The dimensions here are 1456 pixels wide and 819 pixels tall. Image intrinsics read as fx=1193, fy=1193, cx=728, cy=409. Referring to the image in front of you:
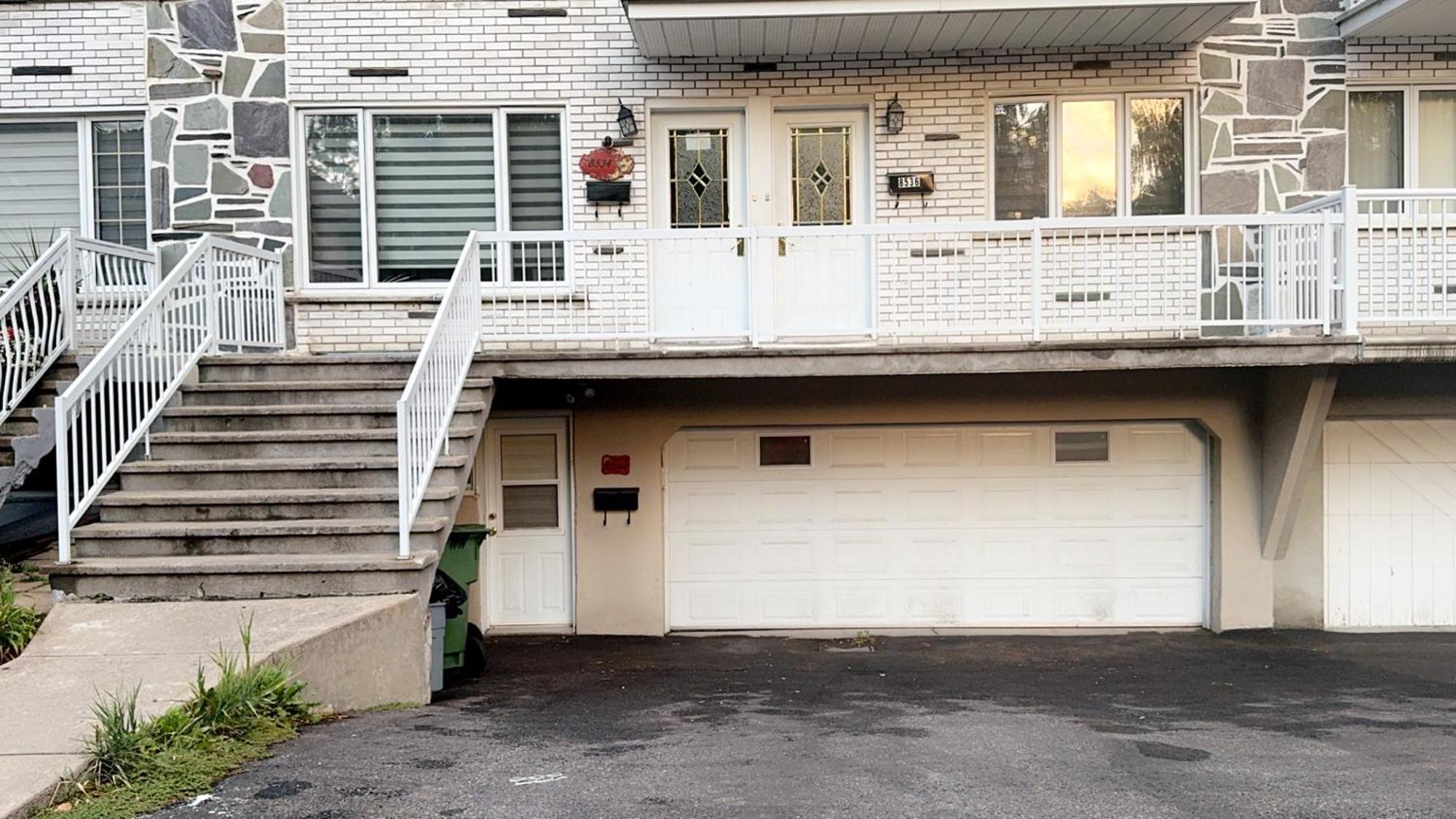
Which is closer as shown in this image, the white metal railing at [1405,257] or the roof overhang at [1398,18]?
the white metal railing at [1405,257]

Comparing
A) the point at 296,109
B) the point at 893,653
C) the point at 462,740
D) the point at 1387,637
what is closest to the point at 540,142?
the point at 296,109

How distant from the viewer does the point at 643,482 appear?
11.0 m

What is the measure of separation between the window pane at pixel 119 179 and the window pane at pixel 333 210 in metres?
1.56

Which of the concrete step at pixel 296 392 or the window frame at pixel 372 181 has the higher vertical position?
the window frame at pixel 372 181

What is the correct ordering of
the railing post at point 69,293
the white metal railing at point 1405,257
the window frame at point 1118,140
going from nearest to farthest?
the white metal railing at point 1405,257
the railing post at point 69,293
the window frame at point 1118,140

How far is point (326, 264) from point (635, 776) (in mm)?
6848

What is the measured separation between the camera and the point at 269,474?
27.0 feet

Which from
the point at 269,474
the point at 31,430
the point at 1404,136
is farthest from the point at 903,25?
the point at 31,430

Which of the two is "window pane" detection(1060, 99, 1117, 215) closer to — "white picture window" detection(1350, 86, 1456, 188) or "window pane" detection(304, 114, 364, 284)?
"white picture window" detection(1350, 86, 1456, 188)

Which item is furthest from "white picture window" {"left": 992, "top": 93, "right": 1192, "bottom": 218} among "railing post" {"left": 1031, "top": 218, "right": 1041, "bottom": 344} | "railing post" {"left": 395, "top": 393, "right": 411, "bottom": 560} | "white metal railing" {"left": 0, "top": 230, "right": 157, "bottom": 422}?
"white metal railing" {"left": 0, "top": 230, "right": 157, "bottom": 422}

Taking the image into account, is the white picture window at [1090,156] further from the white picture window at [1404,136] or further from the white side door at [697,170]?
the white side door at [697,170]

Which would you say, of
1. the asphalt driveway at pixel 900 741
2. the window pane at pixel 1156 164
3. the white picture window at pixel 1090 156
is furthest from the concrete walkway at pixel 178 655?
the window pane at pixel 1156 164

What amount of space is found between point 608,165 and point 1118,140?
460 centimetres

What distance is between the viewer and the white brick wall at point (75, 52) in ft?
34.8
